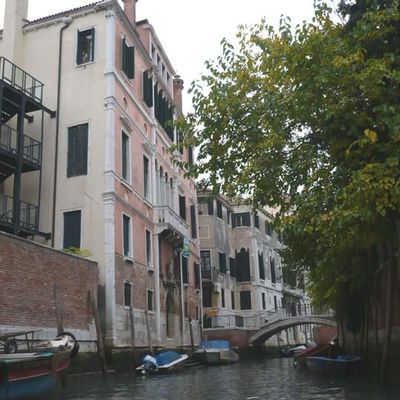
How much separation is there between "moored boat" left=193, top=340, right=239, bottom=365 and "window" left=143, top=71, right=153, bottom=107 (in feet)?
34.7

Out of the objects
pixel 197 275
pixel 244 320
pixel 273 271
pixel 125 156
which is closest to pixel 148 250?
pixel 125 156

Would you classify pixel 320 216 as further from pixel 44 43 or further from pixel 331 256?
pixel 44 43

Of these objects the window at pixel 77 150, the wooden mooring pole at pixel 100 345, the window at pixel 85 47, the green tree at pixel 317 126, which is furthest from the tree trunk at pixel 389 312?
the window at pixel 85 47

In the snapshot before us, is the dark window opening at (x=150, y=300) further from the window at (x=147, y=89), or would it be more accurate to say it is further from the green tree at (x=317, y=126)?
the green tree at (x=317, y=126)

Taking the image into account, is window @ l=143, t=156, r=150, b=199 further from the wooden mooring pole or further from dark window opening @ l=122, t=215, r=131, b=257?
the wooden mooring pole

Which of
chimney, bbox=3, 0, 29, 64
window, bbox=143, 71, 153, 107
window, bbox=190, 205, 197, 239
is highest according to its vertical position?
chimney, bbox=3, 0, 29, 64

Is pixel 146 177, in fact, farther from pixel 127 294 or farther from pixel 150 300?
pixel 127 294

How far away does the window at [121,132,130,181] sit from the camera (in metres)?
20.9

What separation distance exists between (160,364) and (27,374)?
29.8ft

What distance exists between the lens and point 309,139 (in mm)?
10234

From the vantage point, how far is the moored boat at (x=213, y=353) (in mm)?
24344

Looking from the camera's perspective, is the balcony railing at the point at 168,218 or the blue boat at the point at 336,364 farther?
the balcony railing at the point at 168,218

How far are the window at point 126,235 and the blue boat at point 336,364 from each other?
23.3ft

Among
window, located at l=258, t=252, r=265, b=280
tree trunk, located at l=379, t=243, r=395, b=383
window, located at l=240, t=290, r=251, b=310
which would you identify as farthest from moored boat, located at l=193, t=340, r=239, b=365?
window, located at l=258, t=252, r=265, b=280
